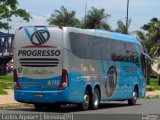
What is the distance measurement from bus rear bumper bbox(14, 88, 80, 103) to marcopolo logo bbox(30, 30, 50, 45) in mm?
1937

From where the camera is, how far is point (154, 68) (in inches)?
4092

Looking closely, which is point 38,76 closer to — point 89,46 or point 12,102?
point 89,46

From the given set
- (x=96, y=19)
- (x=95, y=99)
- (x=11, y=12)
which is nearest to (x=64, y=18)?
(x=96, y=19)

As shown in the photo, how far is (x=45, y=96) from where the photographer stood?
23172mm

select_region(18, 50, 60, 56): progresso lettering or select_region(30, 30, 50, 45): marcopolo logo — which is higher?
select_region(30, 30, 50, 45): marcopolo logo

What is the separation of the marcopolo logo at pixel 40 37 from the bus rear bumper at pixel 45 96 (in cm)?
194

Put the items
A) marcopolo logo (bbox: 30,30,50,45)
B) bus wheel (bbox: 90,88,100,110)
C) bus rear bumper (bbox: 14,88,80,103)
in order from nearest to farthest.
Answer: bus rear bumper (bbox: 14,88,80,103)
marcopolo logo (bbox: 30,30,50,45)
bus wheel (bbox: 90,88,100,110)

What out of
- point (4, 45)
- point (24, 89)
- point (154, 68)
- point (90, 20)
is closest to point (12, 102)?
point (24, 89)

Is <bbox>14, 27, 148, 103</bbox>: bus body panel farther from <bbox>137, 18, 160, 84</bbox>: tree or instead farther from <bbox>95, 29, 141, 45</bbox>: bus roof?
<bbox>137, 18, 160, 84</bbox>: tree

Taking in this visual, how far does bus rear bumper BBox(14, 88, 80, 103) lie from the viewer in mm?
23000

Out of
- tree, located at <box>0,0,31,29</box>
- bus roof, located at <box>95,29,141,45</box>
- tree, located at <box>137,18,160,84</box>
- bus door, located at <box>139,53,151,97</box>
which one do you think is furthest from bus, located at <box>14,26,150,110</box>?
tree, located at <box>137,18,160,84</box>

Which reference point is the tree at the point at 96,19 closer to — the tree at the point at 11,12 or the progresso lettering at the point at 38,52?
the tree at the point at 11,12

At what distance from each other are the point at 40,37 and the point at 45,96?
7.54 feet

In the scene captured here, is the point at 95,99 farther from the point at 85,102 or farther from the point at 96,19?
the point at 96,19
